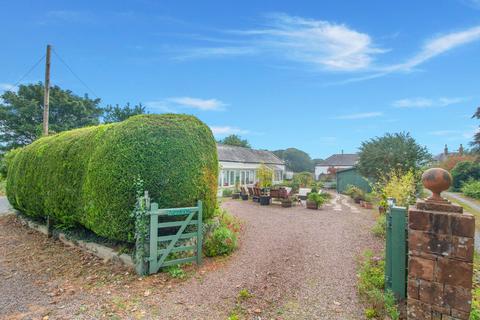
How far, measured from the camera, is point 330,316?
3.15 meters

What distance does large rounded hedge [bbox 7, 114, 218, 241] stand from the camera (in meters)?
4.83

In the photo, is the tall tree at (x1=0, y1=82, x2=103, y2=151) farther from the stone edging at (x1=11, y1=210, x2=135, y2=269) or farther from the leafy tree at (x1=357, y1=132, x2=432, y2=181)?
the leafy tree at (x1=357, y1=132, x2=432, y2=181)

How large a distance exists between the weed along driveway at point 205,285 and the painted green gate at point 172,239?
0.80ft

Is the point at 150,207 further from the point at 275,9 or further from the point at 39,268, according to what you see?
the point at 275,9

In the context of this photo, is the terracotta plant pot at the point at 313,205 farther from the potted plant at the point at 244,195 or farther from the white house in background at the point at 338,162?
the white house in background at the point at 338,162

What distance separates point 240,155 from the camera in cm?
2469

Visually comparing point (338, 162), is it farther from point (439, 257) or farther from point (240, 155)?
point (439, 257)

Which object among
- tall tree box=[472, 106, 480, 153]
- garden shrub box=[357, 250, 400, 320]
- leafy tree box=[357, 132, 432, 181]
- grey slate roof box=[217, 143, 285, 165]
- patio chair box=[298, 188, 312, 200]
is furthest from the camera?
tall tree box=[472, 106, 480, 153]

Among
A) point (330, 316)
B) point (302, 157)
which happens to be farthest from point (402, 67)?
point (302, 157)

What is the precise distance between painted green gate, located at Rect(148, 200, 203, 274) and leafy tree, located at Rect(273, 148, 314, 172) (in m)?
57.1

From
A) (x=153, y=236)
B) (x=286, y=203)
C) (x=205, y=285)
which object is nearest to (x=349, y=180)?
(x=286, y=203)

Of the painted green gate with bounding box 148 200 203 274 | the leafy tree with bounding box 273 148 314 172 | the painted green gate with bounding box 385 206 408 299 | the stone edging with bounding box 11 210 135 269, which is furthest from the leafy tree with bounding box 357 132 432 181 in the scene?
the leafy tree with bounding box 273 148 314 172

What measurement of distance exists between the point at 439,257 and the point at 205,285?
326 centimetres

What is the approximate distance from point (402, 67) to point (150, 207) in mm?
10536
